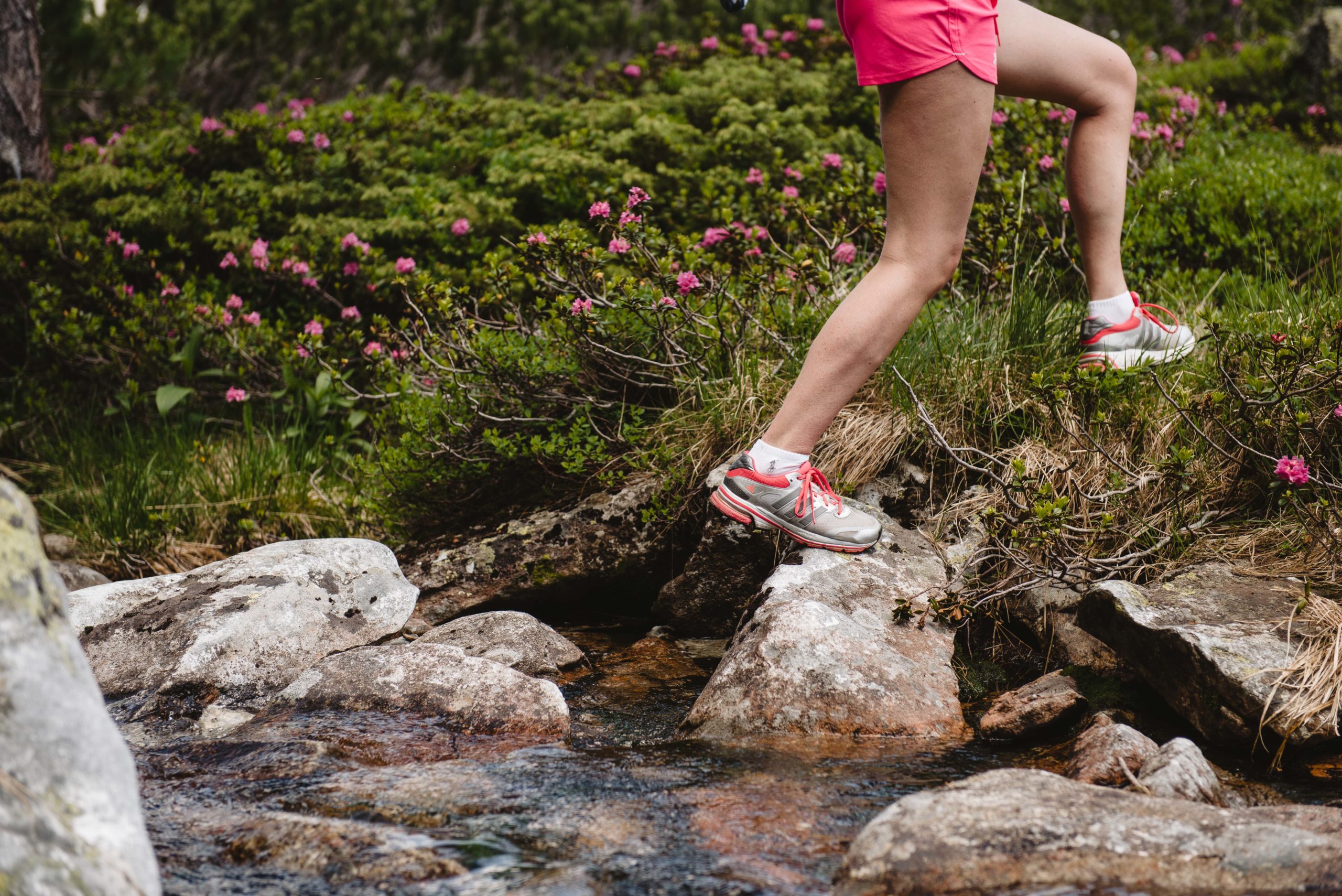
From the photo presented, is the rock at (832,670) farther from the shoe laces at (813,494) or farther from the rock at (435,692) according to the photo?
the rock at (435,692)

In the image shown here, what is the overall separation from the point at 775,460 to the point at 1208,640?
1156 mm

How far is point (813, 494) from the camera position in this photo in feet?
9.65

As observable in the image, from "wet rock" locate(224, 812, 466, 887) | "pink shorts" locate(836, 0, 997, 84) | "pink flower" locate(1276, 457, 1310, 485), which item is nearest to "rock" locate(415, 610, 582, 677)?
"wet rock" locate(224, 812, 466, 887)

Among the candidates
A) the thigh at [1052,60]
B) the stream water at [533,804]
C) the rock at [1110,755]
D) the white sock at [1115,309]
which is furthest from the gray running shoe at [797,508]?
the thigh at [1052,60]

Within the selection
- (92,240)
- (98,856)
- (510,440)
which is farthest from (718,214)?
(92,240)

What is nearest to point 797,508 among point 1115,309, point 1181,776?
point 1181,776

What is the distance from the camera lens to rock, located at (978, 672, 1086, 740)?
95.4 inches

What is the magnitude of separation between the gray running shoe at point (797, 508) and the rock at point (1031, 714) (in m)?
0.68

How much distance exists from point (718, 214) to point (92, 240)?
12.8 feet

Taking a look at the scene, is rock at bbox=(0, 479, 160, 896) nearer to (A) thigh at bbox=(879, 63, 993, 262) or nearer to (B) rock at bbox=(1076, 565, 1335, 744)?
(A) thigh at bbox=(879, 63, 993, 262)

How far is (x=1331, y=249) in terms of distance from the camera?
4.27 meters

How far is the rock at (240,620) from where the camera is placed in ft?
9.05

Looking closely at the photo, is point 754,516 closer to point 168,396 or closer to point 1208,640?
point 1208,640

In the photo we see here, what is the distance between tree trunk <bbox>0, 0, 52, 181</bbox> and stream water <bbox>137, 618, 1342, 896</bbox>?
5.67 metres
